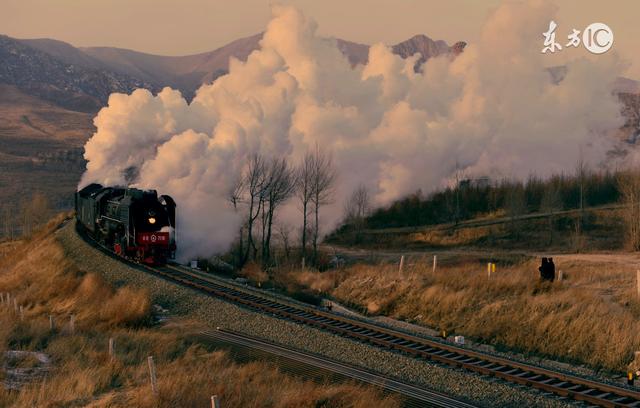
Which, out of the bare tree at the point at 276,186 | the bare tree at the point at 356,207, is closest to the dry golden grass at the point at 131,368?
the bare tree at the point at 276,186

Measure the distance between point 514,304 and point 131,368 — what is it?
12.2 metres

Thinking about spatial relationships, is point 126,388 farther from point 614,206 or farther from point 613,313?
point 614,206

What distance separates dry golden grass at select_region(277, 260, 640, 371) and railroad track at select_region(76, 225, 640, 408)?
2.84 meters

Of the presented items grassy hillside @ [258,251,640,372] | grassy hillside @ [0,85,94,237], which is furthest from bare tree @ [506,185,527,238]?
grassy hillside @ [0,85,94,237]

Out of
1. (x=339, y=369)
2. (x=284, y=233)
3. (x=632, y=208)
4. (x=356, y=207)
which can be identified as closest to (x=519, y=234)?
(x=632, y=208)

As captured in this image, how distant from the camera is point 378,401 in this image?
39.7ft

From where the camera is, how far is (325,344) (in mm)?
17656

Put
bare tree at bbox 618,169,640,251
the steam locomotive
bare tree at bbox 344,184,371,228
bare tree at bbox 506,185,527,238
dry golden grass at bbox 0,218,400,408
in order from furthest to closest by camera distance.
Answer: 1. bare tree at bbox 344,184,371,228
2. bare tree at bbox 506,185,527,238
3. bare tree at bbox 618,169,640,251
4. the steam locomotive
5. dry golden grass at bbox 0,218,400,408

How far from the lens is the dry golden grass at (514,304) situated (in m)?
17.2

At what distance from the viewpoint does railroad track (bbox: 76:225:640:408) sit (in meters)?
12.9

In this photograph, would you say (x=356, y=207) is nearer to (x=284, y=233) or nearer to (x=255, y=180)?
(x=284, y=233)

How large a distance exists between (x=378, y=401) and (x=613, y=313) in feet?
33.6

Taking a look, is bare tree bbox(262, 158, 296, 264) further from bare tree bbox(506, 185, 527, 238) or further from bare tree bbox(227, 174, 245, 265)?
bare tree bbox(506, 185, 527, 238)

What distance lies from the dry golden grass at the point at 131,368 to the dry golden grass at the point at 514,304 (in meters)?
7.27
